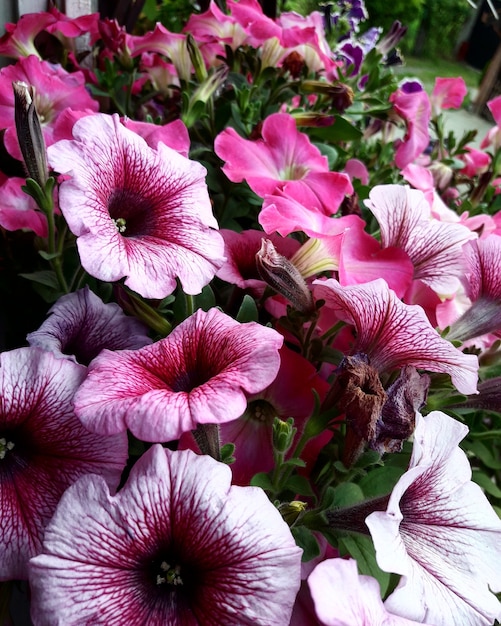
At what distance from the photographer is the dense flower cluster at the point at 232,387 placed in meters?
0.30

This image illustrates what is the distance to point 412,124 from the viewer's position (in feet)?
2.27

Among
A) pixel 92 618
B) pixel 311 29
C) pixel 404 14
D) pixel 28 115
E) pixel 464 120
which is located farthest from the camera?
pixel 404 14

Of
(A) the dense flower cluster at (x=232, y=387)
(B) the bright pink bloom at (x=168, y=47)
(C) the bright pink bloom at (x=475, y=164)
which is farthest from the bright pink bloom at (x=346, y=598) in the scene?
(C) the bright pink bloom at (x=475, y=164)

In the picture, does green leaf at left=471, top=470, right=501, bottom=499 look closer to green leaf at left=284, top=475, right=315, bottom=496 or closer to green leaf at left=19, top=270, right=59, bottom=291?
green leaf at left=284, top=475, right=315, bottom=496

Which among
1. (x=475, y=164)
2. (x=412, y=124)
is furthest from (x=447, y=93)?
(x=412, y=124)

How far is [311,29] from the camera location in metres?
0.68

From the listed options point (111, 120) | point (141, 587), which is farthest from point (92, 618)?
point (111, 120)

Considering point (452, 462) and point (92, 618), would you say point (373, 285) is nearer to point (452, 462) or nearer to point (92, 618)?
point (452, 462)

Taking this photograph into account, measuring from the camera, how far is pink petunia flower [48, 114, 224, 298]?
36 cm

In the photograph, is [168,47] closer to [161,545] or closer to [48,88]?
[48,88]

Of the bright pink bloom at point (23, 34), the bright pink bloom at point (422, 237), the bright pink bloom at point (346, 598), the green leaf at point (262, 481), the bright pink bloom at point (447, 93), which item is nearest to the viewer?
the bright pink bloom at point (346, 598)

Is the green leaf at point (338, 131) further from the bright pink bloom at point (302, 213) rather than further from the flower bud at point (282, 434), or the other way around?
the flower bud at point (282, 434)

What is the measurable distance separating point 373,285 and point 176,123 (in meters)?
0.24

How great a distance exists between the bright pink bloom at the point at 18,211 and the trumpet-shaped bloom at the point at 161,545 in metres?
0.26
